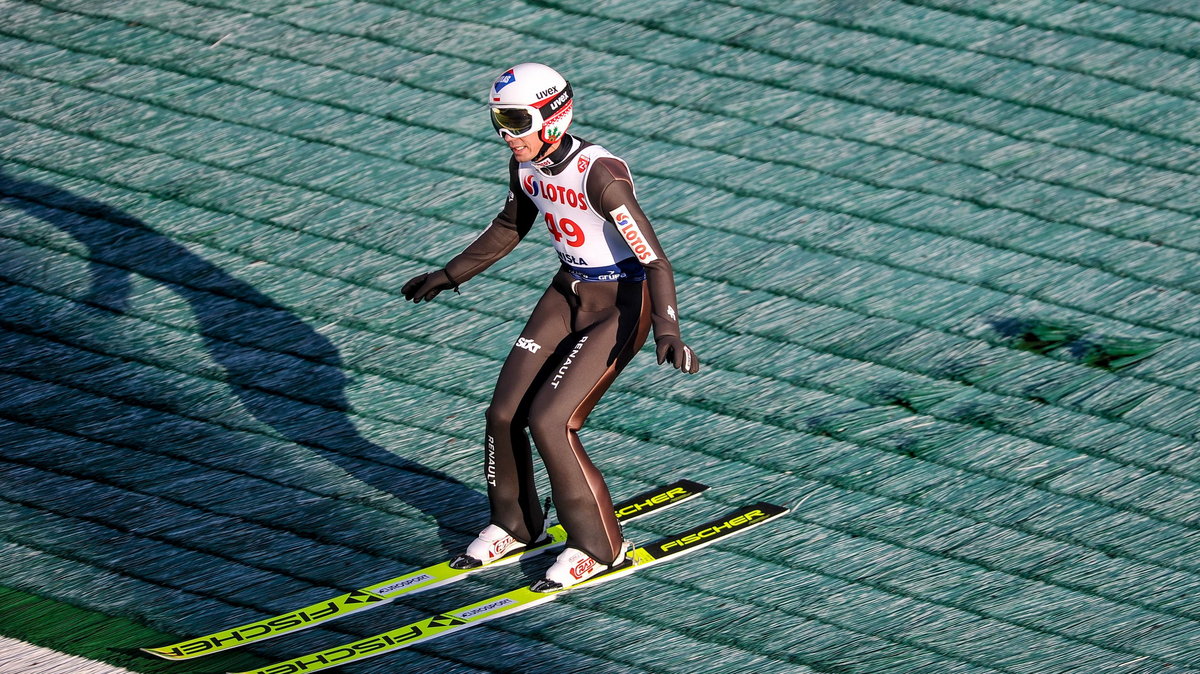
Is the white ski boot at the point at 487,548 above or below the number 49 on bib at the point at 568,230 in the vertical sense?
below

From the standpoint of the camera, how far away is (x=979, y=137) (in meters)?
9.15

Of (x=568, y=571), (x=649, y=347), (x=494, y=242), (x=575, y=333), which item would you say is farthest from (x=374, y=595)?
(x=649, y=347)

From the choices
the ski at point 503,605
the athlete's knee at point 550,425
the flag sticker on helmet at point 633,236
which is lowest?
the ski at point 503,605

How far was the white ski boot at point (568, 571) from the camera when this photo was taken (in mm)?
6461

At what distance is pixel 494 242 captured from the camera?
6781mm

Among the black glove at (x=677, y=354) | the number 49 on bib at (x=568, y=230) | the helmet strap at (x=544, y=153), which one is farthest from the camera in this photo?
the number 49 on bib at (x=568, y=230)

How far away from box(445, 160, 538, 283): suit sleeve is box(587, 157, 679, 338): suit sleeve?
0.59m

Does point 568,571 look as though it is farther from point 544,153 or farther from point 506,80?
point 506,80

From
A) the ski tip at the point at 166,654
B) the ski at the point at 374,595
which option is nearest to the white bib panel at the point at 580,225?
the ski at the point at 374,595

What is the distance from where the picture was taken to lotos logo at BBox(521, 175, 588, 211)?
6.24 m

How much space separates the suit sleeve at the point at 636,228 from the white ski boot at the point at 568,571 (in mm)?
1047

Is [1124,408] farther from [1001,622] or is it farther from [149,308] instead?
[149,308]

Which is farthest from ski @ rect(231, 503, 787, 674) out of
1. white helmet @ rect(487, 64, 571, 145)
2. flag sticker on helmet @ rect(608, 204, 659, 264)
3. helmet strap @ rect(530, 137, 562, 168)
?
white helmet @ rect(487, 64, 571, 145)

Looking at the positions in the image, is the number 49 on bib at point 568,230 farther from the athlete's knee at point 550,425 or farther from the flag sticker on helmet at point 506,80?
the athlete's knee at point 550,425
